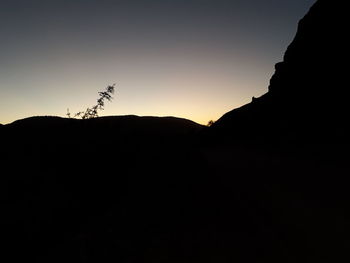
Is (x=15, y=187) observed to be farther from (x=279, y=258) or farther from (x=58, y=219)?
(x=279, y=258)

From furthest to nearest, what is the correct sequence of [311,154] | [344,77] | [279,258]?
1. [344,77]
2. [311,154]
3. [279,258]

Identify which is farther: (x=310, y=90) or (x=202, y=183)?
(x=310, y=90)

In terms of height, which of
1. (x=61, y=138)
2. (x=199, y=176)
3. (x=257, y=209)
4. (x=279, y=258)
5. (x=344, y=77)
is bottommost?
(x=279, y=258)

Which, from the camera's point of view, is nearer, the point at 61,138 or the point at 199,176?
the point at 199,176

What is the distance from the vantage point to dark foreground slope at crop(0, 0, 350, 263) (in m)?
7.47

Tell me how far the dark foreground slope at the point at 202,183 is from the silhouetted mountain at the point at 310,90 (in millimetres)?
97

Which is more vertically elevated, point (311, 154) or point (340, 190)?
point (311, 154)

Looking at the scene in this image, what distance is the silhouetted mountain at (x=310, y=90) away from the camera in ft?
55.2

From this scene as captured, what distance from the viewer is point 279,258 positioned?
6.38 meters

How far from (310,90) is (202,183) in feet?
42.8

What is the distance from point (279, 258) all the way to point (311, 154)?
1000 centimetres

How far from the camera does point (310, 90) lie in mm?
19266

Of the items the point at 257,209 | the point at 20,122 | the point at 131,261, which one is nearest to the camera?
the point at 131,261

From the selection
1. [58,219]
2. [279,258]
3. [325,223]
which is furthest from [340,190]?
[58,219]
